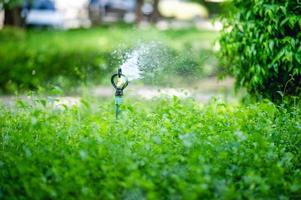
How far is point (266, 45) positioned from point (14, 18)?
11801 millimetres

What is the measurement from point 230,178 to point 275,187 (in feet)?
1.09

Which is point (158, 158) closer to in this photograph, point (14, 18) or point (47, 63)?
point (47, 63)

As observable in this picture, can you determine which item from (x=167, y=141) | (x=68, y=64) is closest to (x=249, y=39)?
(x=167, y=141)

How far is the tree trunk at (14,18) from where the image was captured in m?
16.1

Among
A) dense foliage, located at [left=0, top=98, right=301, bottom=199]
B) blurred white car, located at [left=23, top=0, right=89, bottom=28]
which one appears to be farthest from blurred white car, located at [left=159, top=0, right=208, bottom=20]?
dense foliage, located at [left=0, top=98, right=301, bottom=199]

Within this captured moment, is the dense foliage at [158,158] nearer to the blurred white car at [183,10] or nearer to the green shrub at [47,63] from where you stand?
the green shrub at [47,63]

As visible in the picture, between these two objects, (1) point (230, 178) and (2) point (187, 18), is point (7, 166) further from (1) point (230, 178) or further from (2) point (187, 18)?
(2) point (187, 18)

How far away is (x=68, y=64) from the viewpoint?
1023 centimetres

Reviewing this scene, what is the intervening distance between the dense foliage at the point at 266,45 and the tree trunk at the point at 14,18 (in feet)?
35.5

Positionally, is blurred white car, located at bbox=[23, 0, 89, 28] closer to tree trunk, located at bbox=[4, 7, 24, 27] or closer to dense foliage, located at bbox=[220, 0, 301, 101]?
tree trunk, located at bbox=[4, 7, 24, 27]

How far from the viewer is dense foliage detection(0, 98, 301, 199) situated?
3777 millimetres

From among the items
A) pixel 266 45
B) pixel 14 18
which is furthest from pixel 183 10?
pixel 266 45

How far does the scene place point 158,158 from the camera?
4.13 m

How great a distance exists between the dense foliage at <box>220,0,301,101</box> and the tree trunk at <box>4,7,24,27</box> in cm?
1081
